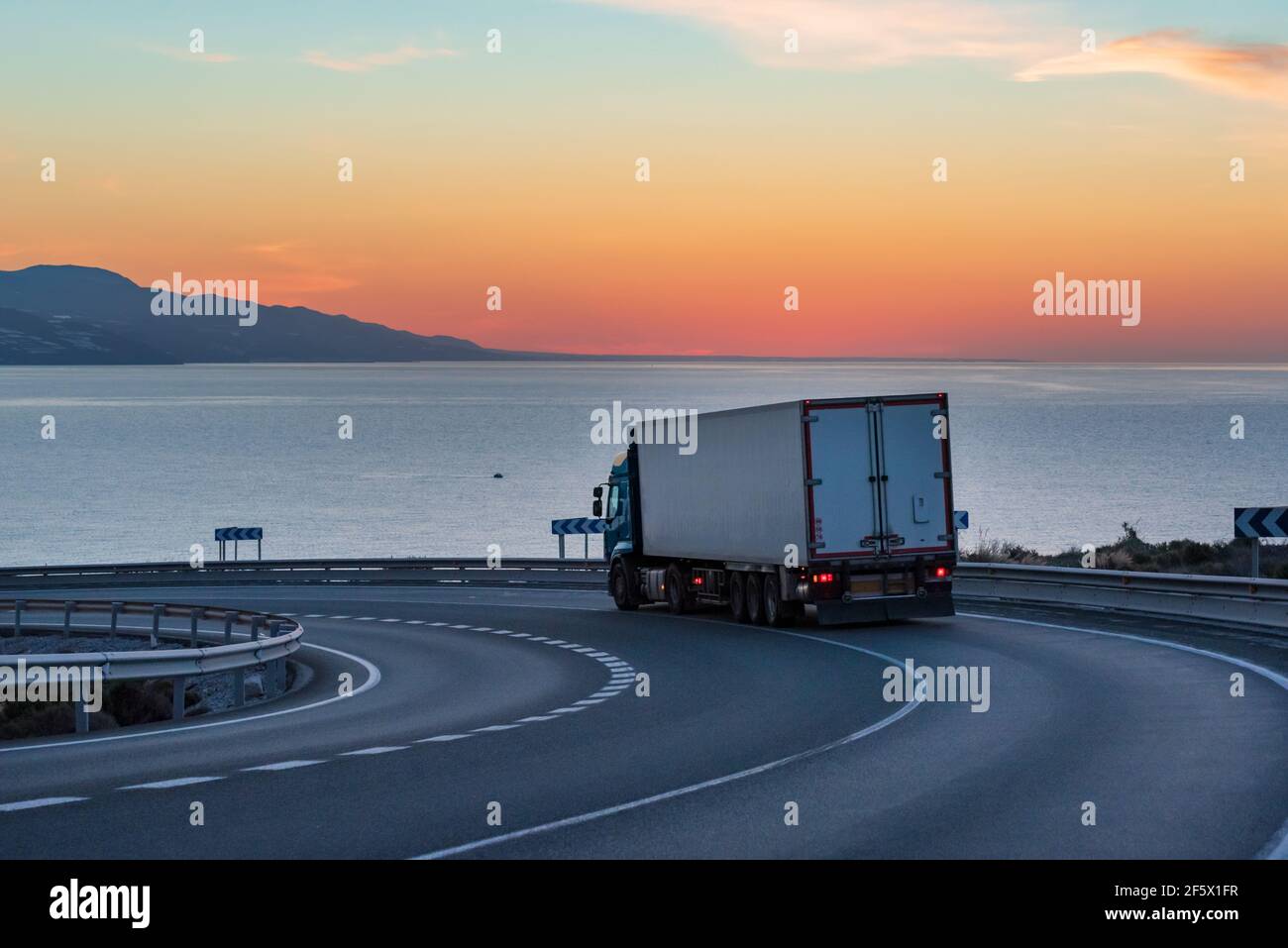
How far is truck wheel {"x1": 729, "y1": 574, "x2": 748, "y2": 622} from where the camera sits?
94.8 ft

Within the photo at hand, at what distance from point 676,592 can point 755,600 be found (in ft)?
13.0

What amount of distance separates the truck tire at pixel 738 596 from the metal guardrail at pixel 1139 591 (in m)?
6.01

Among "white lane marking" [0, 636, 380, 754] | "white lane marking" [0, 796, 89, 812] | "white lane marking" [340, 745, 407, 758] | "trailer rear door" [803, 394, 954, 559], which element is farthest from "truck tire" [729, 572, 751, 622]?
"white lane marking" [0, 796, 89, 812]

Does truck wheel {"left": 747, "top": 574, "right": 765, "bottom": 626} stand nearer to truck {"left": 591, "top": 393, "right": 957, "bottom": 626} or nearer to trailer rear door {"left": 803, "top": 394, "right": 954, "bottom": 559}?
truck {"left": 591, "top": 393, "right": 957, "bottom": 626}

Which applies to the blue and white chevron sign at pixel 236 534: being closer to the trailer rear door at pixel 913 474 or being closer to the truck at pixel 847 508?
the truck at pixel 847 508

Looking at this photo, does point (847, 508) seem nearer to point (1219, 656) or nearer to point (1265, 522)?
point (1265, 522)

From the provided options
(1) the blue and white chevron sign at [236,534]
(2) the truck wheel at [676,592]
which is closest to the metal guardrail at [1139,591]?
(2) the truck wheel at [676,592]

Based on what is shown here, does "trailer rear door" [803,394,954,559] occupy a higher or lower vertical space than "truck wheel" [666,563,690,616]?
higher

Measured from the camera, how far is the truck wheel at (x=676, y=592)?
3209 cm

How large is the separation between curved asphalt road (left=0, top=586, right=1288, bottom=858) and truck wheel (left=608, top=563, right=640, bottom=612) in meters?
10.5

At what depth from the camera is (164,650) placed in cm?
1797

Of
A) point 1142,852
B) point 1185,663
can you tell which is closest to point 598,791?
point 1142,852

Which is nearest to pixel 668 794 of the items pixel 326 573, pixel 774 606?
pixel 774 606

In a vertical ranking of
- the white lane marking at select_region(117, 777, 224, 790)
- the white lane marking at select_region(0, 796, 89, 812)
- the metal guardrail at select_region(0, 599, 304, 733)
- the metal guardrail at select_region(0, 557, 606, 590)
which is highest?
the metal guardrail at select_region(0, 557, 606, 590)
